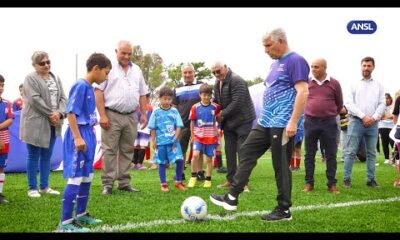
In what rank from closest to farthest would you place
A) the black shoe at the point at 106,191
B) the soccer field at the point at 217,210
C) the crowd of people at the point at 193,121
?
1. the soccer field at the point at 217,210
2. the crowd of people at the point at 193,121
3. the black shoe at the point at 106,191

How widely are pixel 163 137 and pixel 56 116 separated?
1.57m

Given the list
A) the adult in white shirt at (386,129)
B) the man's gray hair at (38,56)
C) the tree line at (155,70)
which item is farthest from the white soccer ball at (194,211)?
the tree line at (155,70)

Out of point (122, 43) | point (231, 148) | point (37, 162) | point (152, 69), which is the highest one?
point (152, 69)

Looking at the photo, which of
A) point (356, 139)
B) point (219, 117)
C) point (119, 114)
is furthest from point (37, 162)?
point (356, 139)

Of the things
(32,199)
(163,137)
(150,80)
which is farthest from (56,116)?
(150,80)

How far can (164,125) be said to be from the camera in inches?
260

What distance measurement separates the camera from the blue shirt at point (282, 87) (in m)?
4.39

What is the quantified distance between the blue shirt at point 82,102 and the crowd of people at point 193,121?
0.01 metres

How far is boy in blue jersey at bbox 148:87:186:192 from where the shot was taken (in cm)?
657

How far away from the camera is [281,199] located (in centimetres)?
448

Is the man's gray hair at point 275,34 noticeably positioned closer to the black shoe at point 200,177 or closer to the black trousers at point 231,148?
the black trousers at point 231,148

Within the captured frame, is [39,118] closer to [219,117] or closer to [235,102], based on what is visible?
[219,117]

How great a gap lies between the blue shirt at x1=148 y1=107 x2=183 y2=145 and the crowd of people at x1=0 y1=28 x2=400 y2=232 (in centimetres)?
2

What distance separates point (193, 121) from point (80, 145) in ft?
11.1
